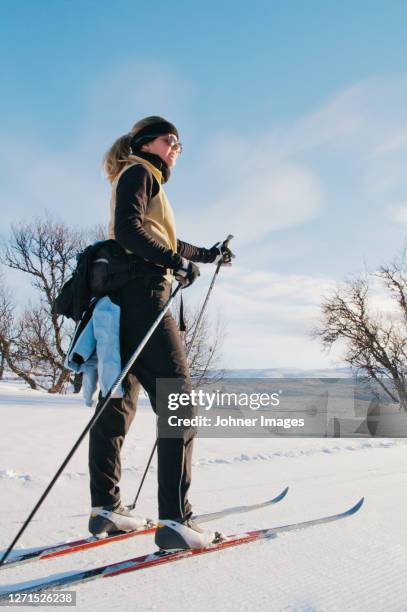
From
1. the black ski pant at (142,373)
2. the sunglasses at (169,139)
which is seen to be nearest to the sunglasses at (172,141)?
the sunglasses at (169,139)

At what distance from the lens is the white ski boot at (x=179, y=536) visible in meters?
1.52

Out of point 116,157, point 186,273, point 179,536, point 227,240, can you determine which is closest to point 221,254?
point 227,240

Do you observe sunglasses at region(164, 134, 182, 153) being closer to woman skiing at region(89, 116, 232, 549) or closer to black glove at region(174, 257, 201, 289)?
woman skiing at region(89, 116, 232, 549)

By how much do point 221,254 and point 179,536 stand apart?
138cm

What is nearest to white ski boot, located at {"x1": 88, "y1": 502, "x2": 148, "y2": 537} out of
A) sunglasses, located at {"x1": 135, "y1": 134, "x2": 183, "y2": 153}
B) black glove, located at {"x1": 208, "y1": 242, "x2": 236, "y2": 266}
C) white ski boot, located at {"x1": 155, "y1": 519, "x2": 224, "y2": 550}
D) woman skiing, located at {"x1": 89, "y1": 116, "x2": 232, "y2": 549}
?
woman skiing, located at {"x1": 89, "y1": 116, "x2": 232, "y2": 549}

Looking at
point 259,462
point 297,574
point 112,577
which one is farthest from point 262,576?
point 259,462

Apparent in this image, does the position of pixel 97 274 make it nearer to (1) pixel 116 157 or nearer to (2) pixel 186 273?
(2) pixel 186 273

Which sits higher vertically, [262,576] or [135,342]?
[135,342]

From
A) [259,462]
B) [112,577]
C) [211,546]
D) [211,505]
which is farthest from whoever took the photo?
[259,462]

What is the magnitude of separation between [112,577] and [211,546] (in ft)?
1.33

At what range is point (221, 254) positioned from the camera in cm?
231

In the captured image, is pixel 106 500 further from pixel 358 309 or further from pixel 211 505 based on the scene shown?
pixel 358 309

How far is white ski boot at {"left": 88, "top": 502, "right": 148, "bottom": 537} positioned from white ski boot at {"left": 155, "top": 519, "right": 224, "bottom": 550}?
10.5 inches

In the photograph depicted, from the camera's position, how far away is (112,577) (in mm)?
1333
